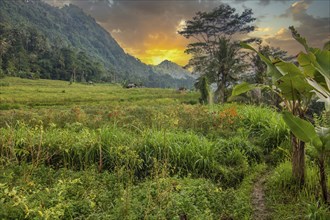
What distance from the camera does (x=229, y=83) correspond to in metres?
31.8

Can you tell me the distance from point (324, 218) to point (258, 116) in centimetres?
665

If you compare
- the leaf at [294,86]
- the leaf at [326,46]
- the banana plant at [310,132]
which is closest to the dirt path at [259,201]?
the banana plant at [310,132]

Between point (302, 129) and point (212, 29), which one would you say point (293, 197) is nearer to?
point (302, 129)

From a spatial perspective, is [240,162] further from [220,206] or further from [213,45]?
[213,45]

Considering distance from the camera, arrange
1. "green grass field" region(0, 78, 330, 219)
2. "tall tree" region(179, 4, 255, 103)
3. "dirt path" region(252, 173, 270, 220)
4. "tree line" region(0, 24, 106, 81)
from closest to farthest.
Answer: "green grass field" region(0, 78, 330, 219) → "dirt path" region(252, 173, 270, 220) → "tall tree" region(179, 4, 255, 103) → "tree line" region(0, 24, 106, 81)

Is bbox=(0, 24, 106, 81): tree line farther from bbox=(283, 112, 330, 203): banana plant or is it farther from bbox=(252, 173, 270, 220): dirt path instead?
bbox=(283, 112, 330, 203): banana plant

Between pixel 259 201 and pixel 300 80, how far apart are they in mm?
2145

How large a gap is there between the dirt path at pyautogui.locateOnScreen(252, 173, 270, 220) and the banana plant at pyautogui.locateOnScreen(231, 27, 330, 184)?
27.6 inches

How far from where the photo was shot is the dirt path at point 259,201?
4629 millimetres

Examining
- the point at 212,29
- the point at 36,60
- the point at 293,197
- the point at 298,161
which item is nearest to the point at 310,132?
the point at 298,161

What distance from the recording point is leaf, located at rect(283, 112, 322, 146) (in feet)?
13.0

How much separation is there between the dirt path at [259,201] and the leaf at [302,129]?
4.54ft

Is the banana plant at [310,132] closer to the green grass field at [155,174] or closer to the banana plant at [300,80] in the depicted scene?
the banana plant at [300,80]

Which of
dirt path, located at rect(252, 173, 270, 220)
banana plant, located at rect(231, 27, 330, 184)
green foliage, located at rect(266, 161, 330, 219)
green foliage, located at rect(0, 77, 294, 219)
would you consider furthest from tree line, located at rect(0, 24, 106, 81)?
banana plant, located at rect(231, 27, 330, 184)
